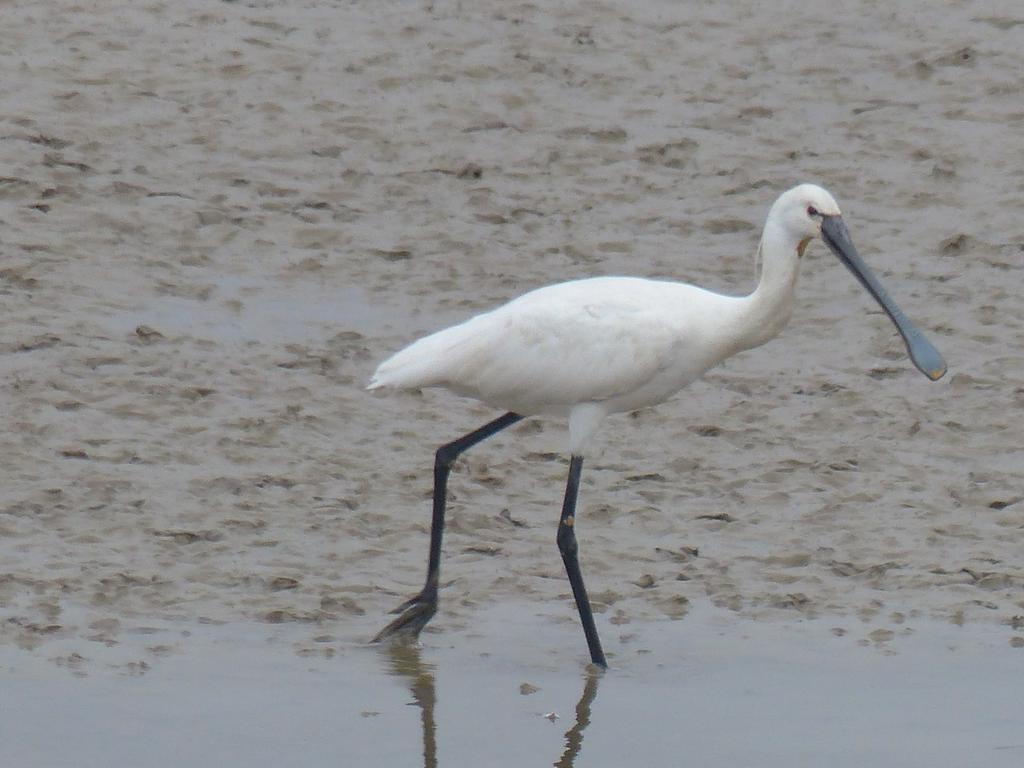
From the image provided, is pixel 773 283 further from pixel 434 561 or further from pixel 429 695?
pixel 429 695

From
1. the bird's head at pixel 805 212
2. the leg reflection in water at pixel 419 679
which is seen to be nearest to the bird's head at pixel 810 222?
the bird's head at pixel 805 212

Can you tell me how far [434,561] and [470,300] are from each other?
3098 mm

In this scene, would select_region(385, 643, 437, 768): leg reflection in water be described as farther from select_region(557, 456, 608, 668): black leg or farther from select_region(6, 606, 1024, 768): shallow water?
select_region(557, 456, 608, 668): black leg

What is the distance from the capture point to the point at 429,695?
6859 mm

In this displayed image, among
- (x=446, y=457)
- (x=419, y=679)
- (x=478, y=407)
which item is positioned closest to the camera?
(x=419, y=679)

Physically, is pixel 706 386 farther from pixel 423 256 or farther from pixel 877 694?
pixel 877 694

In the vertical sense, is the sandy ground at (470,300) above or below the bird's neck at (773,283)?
below

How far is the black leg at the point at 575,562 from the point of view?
7.10 metres

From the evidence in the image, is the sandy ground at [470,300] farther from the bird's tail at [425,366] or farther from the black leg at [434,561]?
the bird's tail at [425,366]

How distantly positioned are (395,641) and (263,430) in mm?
1956

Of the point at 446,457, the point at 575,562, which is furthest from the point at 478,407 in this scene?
the point at 575,562

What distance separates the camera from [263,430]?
8922mm

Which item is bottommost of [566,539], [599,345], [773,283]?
[566,539]

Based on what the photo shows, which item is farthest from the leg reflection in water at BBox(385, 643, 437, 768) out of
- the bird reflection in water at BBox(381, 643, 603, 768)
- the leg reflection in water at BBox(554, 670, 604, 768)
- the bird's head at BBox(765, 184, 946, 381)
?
the bird's head at BBox(765, 184, 946, 381)
